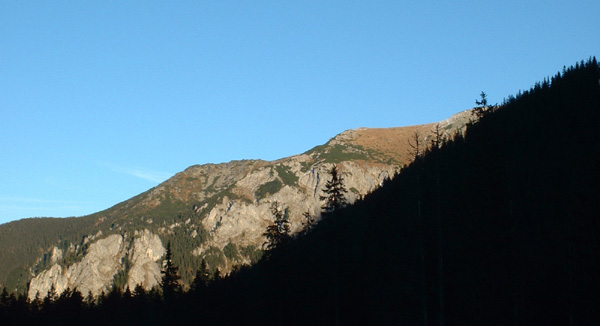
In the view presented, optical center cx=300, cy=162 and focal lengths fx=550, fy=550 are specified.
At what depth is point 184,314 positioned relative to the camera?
81562 mm

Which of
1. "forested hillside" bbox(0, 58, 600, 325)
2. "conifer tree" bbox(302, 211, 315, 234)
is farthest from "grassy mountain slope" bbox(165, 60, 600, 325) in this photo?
"conifer tree" bbox(302, 211, 315, 234)

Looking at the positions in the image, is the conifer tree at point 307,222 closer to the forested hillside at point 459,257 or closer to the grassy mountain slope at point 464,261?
the forested hillside at point 459,257

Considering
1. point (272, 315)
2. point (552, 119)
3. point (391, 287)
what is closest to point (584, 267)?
point (391, 287)

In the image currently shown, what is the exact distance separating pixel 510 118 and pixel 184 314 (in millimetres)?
82068

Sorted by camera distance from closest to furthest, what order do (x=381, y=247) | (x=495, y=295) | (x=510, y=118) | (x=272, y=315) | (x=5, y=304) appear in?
(x=495, y=295)
(x=272, y=315)
(x=381, y=247)
(x=5, y=304)
(x=510, y=118)

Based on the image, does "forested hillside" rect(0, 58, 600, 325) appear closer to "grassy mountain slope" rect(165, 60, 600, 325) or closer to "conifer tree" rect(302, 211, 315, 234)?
"grassy mountain slope" rect(165, 60, 600, 325)

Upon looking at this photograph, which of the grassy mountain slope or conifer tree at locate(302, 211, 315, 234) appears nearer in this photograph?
the grassy mountain slope

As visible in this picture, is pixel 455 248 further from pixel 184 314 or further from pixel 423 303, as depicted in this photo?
pixel 184 314

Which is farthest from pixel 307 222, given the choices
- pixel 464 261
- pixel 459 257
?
pixel 464 261

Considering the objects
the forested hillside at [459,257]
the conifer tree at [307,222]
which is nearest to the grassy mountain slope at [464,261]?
the forested hillside at [459,257]

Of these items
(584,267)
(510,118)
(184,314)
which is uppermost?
(510,118)

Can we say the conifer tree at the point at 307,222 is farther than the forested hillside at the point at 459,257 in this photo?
Yes

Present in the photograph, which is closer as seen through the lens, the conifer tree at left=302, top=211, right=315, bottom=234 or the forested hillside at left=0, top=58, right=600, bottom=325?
the forested hillside at left=0, top=58, right=600, bottom=325

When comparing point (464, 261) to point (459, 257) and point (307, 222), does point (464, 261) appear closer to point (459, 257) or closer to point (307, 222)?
point (459, 257)
